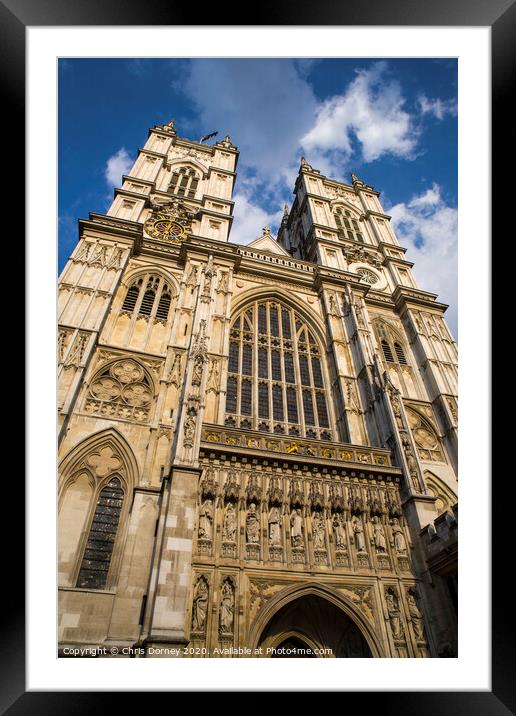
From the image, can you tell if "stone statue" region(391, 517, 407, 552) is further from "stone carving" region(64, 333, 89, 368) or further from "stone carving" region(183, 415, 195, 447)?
"stone carving" region(64, 333, 89, 368)

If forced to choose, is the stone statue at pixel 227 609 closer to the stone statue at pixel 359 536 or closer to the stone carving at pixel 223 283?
the stone statue at pixel 359 536

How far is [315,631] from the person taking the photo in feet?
32.0

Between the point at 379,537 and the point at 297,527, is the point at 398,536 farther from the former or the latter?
the point at 297,527

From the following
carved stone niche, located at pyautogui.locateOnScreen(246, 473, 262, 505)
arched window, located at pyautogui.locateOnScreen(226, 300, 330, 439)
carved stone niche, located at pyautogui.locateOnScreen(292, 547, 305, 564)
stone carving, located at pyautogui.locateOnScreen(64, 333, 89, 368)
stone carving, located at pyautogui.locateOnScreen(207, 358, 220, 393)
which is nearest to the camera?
carved stone niche, located at pyautogui.locateOnScreen(292, 547, 305, 564)

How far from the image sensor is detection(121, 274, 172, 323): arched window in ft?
53.4

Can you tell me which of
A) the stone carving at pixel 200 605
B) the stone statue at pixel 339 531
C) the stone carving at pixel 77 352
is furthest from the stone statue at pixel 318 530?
the stone carving at pixel 77 352

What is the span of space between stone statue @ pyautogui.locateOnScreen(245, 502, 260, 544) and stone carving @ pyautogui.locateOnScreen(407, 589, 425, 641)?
377cm

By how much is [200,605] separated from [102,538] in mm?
3167

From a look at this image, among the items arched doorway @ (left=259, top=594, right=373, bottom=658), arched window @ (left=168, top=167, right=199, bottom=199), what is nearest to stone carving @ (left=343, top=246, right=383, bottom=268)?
arched window @ (left=168, top=167, right=199, bottom=199)
